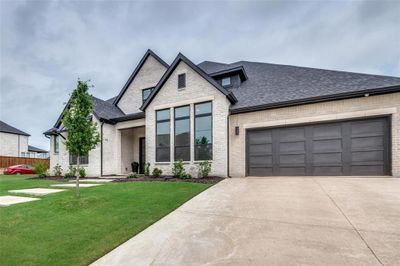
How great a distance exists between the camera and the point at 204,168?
10898mm

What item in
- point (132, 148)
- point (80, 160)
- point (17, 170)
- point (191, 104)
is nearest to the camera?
point (191, 104)

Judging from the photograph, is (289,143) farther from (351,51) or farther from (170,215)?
(351,51)

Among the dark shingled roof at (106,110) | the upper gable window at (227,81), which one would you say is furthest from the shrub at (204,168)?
the dark shingled roof at (106,110)

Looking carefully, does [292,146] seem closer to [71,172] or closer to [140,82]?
[140,82]

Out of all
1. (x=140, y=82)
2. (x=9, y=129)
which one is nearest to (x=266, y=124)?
(x=140, y=82)

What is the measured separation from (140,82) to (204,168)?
369 inches

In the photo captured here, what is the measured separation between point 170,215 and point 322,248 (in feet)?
10.5

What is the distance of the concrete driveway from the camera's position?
3.10m

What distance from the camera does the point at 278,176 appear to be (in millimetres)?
10328

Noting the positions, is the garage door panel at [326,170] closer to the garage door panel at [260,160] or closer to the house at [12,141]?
the garage door panel at [260,160]

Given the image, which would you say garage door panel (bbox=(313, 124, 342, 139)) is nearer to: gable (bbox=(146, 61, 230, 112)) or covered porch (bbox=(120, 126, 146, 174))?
gable (bbox=(146, 61, 230, 112))

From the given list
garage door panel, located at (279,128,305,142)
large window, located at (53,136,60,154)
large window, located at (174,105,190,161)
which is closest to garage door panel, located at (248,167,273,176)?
garage door panel, located at (279,128,305,142)

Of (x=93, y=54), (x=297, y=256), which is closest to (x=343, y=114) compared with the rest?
(x=297, y=256)

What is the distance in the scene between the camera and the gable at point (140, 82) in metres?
16.2
